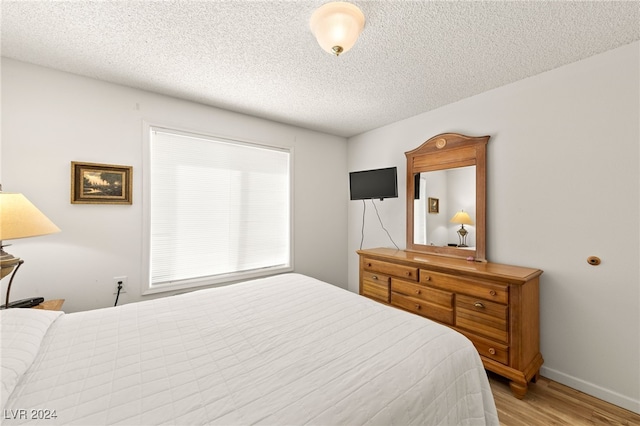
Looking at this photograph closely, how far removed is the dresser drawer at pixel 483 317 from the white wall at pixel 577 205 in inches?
20.1

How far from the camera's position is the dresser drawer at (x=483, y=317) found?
1.93 meters

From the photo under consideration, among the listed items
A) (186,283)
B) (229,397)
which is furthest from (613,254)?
(186,283)

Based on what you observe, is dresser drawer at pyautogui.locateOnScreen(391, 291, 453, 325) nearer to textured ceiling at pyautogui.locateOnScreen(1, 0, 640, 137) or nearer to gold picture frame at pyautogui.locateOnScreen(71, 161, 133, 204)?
textured ceiling at pyautogui.locateOnScreen(1, 0, 640, 137)

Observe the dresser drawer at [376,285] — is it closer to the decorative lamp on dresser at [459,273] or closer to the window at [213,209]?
the decorative lamp on dresser at [459,273]

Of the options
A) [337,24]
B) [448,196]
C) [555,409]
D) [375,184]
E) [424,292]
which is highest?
[337,24]

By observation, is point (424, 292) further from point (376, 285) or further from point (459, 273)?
point (376, 285)

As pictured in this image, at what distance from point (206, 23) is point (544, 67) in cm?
253

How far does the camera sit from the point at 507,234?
2334 millimetres

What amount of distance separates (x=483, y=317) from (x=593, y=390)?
0.87m

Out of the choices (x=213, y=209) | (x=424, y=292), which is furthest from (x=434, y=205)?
(x=213, y=209)

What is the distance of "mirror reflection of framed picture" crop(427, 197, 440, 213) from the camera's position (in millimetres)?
2836

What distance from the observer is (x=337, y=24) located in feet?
4.58

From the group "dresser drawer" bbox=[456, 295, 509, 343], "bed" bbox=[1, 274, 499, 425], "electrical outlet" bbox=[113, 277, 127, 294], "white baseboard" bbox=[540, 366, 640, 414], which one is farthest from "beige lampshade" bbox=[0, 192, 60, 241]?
"white baseboard" bbox=[540, 366, 640, 414]

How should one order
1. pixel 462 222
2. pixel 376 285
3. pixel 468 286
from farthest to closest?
pixel 376 285 < pixel 462 222 < pixel 468 286
